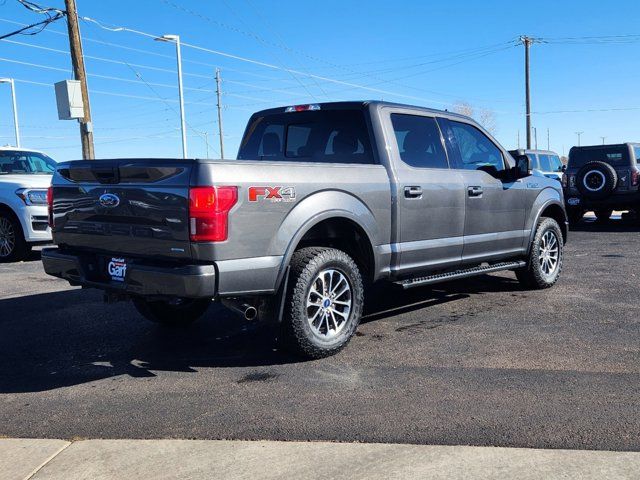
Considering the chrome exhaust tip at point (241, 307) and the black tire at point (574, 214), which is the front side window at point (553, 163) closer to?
the black tire at point (574, 214)

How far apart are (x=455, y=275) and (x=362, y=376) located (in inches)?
76.2

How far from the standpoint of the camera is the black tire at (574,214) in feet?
48.6

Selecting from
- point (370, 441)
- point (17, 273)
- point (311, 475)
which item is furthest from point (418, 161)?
point (17, 273)

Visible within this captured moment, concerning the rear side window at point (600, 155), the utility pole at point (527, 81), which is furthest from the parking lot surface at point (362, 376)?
the utility pole at point (527, 81)

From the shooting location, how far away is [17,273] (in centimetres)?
902

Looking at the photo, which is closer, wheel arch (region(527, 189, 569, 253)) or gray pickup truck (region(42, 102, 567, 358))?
gray pickup truck (region(42, 102, 567, 358))

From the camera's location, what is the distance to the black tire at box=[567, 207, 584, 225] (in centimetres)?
1481

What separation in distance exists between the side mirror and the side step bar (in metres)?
0.92

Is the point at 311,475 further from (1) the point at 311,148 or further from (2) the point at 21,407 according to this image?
(1) the point at 311,148

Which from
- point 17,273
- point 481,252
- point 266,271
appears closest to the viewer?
point 266,271

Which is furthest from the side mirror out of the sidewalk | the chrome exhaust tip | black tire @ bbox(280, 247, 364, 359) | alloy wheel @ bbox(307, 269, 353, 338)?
the sidewalk

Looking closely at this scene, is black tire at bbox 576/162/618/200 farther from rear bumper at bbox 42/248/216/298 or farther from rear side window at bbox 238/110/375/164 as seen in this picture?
rear bumper at bbox 42/248/216/298

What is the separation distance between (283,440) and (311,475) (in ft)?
1.36

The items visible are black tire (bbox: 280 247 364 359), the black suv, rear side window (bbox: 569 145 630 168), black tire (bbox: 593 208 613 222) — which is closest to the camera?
black tire (bbox: 280 247 364 359)
